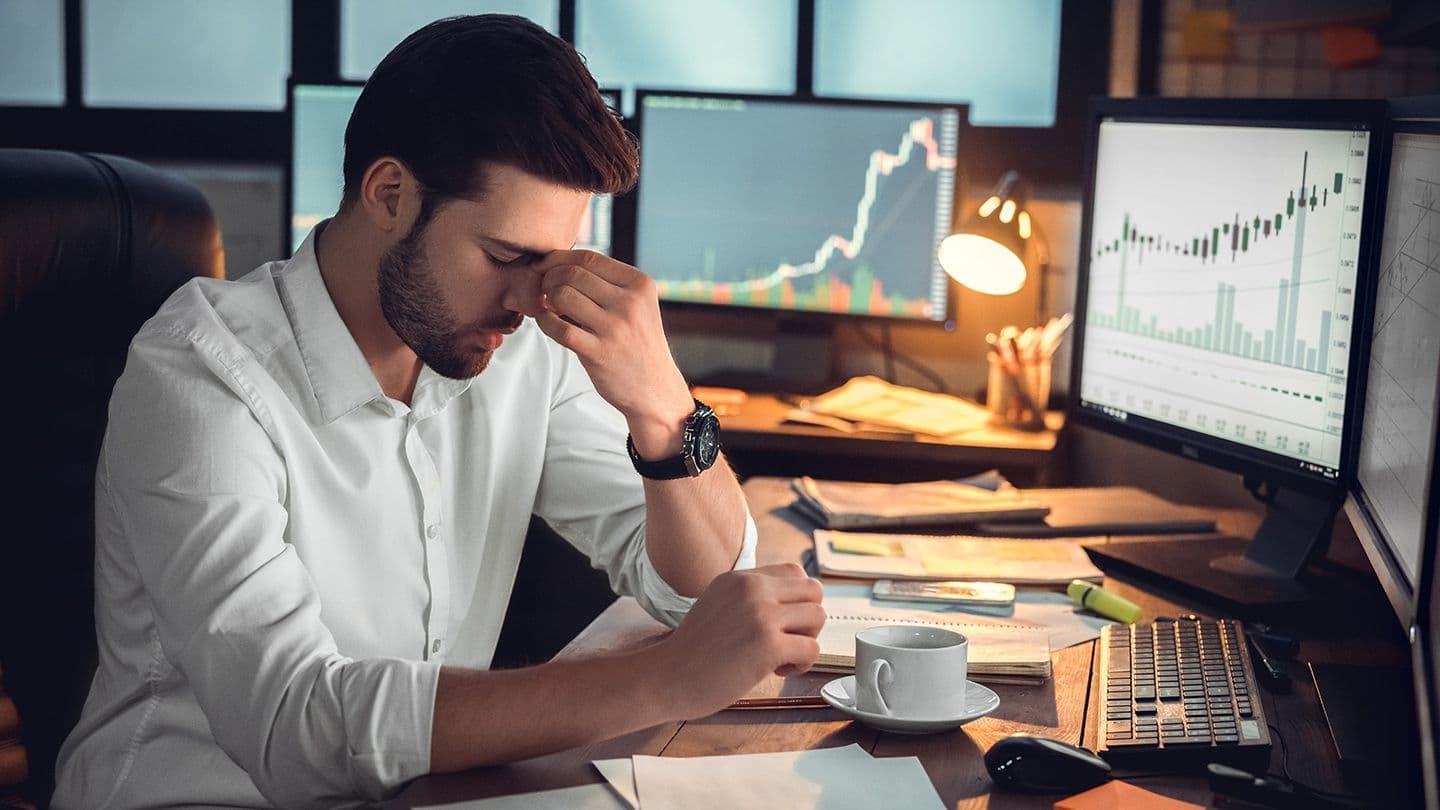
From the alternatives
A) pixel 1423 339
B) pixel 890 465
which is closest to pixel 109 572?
pixel 1423 339

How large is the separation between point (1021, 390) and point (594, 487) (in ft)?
3.61

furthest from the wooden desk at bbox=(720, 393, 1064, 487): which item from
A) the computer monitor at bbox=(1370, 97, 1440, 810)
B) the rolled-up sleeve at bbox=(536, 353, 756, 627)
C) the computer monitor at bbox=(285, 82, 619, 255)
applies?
the computer monitor at bbox=(1370, 97, 1440, 810)

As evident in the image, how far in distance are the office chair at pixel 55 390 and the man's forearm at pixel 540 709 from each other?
0.58 meters

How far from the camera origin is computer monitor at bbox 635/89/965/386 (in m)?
2.51

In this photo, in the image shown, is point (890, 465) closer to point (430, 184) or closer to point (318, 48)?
point (430, 184)

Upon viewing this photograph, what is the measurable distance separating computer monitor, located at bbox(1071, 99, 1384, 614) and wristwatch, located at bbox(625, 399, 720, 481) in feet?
1.67

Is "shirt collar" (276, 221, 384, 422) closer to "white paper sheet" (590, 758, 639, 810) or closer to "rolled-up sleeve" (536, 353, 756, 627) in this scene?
"rolled-up sleeve" (536, 353, 756, 627)

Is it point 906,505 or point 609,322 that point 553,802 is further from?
point 906,505

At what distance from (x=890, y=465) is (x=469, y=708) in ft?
4.73

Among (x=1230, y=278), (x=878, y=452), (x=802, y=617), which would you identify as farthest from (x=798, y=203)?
(x=802, y=617)

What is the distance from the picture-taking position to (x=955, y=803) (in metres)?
0.91

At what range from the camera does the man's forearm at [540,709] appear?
0.94 meters

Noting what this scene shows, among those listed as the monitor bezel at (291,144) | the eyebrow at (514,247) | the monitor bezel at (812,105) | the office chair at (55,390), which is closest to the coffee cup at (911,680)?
the eyebrow at (514,247)

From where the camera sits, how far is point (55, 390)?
1.35m
